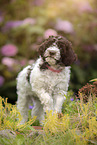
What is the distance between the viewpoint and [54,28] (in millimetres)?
7160

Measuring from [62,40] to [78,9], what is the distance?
4.09 meters

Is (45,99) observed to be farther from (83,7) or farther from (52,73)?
(83,7)

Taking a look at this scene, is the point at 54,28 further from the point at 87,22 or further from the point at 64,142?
the point at 64,142

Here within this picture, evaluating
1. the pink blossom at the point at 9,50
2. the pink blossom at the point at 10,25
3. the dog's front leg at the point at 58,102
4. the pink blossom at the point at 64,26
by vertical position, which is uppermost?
the pink blossom at the point at 10,25

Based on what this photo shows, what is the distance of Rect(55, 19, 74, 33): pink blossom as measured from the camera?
22.5ft

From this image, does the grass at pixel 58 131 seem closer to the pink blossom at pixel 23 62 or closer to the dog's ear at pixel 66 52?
the dog's ear at pixel 66 52

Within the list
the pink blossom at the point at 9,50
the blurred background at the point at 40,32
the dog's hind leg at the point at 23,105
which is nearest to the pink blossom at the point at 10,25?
the blurred background at the point at 40,32

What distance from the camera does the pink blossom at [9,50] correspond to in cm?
681

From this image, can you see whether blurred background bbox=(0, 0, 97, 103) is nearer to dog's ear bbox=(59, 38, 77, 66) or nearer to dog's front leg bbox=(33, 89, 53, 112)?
dog's front leg bbox=(33, 89, 53, 112)

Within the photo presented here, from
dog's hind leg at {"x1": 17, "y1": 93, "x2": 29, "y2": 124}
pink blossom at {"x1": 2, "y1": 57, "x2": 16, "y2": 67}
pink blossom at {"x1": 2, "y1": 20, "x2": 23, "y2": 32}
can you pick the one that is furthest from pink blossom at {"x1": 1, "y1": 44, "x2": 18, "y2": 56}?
dog's hind leg at {"x1": 17, "y1": 93, "x2": 29, "y2": 124}

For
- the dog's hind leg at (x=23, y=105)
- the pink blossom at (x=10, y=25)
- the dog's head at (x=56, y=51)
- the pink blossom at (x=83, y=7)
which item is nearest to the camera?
the dog's head at (x=56, y=51)

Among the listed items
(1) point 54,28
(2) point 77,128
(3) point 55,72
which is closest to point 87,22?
(1) point 54,28

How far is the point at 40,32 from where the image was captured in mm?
6875

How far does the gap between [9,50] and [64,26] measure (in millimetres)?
1576
